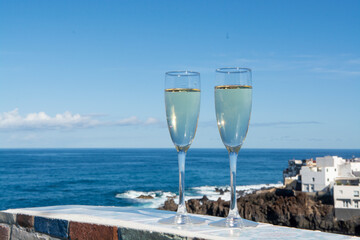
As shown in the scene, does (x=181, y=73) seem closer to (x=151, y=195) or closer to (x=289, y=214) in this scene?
(x=289, y=214)

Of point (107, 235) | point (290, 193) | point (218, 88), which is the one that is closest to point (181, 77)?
point (218, 88)

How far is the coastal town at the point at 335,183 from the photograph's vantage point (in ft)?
68.1

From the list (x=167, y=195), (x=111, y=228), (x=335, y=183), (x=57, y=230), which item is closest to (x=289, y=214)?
(x=335, y=183)

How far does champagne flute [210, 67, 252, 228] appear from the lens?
175 cm

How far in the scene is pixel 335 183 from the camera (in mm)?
25781

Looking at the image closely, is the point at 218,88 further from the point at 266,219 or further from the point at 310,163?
the point at 310,163

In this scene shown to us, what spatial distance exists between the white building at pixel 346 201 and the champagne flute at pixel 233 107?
20.2m

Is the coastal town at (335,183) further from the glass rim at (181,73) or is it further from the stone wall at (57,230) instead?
the glass rim at (181,73)

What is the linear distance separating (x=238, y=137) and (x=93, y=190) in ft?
140

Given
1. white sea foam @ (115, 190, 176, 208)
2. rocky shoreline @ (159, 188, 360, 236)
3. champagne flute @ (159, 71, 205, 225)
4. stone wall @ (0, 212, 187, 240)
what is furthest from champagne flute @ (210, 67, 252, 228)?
white sea foam @ (115, 190, 176, 208)

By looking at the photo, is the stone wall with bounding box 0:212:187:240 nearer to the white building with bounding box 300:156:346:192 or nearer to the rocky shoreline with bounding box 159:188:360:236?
the rocky shoreline with bounding box 159:188:360:236

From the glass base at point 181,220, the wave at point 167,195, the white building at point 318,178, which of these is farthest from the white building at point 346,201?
the glass base at point 181,220

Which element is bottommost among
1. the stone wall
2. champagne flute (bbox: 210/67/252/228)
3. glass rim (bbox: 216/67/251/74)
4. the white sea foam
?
the white sea foam

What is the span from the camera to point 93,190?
4300cm
